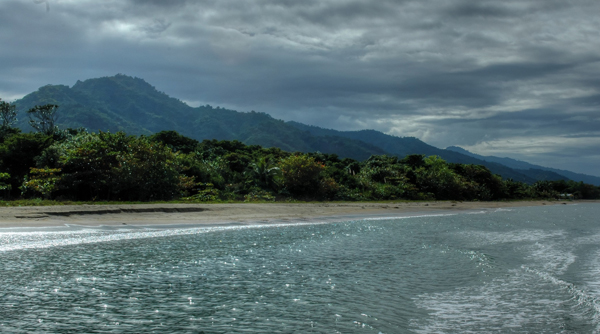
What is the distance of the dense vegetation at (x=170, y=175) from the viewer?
26.9 meters

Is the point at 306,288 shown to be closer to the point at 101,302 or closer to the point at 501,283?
the point at 101,302

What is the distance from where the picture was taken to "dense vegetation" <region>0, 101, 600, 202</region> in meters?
26.9

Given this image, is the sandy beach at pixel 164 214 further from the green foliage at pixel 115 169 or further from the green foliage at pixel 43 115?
the green foliage at pixel 43 115

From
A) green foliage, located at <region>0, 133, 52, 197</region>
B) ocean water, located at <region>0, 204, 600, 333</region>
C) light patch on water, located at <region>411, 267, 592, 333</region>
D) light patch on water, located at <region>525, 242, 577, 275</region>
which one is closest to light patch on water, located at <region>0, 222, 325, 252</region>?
ocean water, located at <region>0, 204, 600, 333</region>

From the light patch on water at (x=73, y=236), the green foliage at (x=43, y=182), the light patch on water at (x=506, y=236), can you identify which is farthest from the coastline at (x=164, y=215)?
the light patch on water at (x=506, y=236)

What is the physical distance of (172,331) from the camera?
662 cm

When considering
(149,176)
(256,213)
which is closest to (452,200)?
(256,213)

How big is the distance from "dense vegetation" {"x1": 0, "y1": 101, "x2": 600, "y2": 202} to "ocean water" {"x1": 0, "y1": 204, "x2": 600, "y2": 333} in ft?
35.3

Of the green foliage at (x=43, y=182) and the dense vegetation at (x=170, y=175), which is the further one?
the dense vegetation at (x=170, y=175)

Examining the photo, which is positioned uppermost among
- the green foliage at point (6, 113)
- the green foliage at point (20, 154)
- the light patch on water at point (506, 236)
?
the green foliage at point (6, 113)

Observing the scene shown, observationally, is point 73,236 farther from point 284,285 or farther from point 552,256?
point 552,256

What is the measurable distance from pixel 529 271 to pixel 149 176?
2386 centimetres

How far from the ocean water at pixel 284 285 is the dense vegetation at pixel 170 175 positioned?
1077 centimetres

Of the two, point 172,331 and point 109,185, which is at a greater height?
point 109,185
